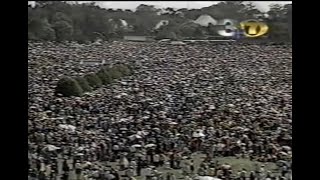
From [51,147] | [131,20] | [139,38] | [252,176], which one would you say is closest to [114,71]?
[139,38]

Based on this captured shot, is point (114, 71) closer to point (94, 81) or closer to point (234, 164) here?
point (94, 81)

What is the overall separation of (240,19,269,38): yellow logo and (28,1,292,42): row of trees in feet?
0.20

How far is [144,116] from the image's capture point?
556 centimetres

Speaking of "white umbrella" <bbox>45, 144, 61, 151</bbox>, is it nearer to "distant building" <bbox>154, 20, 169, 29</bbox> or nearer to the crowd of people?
the crowd of people

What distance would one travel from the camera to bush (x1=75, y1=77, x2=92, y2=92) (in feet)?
18.6

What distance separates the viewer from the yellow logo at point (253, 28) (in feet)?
20.0

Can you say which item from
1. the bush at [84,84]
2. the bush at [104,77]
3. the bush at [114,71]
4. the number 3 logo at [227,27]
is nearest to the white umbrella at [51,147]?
the bush at [84,84]

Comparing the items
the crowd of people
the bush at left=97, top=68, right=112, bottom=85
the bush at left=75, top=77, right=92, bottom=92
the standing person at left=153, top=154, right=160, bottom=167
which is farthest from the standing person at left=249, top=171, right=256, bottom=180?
the bush at left=75, top=77, right=92, bottom=92

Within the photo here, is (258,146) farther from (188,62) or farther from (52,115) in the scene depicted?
(52,115)

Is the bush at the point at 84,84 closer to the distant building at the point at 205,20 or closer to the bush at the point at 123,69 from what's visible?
the bush at the point at 123,69

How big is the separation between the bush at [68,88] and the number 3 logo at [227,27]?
1566 mm
